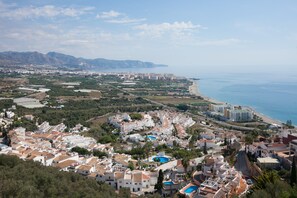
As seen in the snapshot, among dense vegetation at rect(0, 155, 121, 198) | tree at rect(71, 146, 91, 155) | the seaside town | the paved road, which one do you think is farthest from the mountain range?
dense vegetation at rect(0, 155, 121, 198)

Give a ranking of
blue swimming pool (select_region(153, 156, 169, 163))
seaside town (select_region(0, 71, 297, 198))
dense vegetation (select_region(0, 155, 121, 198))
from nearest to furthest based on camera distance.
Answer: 1. dense vegetation (select_region(0, 155, 121, 198))
2. seaside town (select_region(0, 71, 297, 198))
3. blue swimming pool (select_region(153, 156, 169, 163))

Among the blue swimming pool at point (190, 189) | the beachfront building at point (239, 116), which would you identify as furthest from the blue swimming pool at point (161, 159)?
the beachfront building at point (239, 116)

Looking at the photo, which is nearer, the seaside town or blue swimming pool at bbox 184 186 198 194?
blue swimming pool at bbox 184 186 198 194

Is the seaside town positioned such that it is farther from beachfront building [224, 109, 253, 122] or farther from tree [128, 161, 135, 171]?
beachfront building [224, 109, 253, 122]

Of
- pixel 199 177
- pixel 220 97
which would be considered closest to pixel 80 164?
pixel 199 177

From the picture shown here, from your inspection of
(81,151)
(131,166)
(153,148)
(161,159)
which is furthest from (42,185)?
(153,148)

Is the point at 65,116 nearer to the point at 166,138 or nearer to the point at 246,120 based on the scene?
the point at 166,138

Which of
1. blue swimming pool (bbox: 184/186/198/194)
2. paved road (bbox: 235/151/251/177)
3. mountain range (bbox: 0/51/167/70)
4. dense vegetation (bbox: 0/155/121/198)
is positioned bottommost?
blue swimming pool (bbox: 184/186/198/194)

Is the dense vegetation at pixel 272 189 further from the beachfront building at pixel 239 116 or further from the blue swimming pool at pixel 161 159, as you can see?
the beachfront building at pixel 239 116
